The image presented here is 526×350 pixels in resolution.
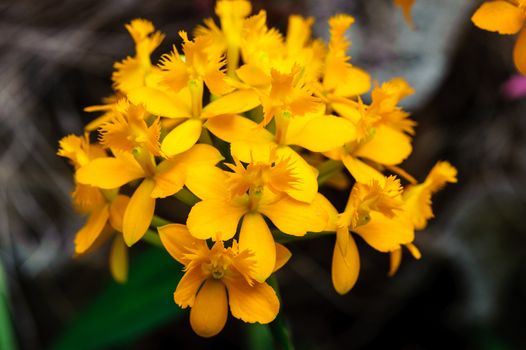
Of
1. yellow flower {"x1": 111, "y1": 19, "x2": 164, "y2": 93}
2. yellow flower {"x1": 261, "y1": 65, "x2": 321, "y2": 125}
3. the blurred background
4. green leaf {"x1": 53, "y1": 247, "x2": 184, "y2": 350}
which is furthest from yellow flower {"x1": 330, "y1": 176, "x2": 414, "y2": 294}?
the blurred background

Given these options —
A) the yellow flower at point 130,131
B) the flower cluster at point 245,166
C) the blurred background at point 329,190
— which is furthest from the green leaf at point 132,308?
the yellow flower at point 130,131

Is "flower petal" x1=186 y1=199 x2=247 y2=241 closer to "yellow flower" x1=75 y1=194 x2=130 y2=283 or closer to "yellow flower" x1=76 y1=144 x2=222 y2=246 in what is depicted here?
"yellow flower" x1=76 y1=144 x2=222 y2=246

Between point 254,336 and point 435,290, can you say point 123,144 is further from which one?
point 435,290

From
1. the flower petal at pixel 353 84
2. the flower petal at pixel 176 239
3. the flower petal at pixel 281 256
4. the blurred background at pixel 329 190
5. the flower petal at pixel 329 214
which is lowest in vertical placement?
the blurred background at pixel 329 190

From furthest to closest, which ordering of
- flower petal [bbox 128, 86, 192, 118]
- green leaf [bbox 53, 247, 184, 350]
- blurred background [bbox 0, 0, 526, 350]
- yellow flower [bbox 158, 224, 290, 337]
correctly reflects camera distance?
blurred background [bbox 0, 0, 526, 350] < green leaf [bbox 53, 247, 184, 350] < flower petal [bbox 128, 86, 192, 118] < yellow flower [bbox 158, 224, 290, 337]

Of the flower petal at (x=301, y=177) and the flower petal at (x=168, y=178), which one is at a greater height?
the flower petal at (x=168, y=178)

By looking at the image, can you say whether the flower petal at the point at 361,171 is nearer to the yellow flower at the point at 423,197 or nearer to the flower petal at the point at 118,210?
the yellow flower at the point at 423,197
